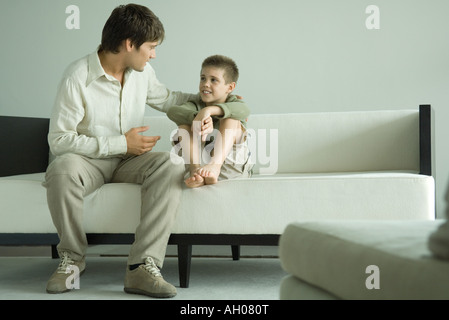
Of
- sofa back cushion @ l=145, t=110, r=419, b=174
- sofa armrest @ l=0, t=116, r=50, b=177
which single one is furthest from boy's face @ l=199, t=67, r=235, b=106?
sofa armrest @ l=0, t=116, r=50, b=177

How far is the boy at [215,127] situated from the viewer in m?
2.03

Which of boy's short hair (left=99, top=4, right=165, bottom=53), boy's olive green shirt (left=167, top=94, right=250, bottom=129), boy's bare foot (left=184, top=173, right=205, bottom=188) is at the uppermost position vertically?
boy's short hair (left=99, top=4, right=165, bottom=53)

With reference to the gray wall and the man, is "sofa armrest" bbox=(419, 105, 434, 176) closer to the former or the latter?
the gray wall

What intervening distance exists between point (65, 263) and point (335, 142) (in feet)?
4.34

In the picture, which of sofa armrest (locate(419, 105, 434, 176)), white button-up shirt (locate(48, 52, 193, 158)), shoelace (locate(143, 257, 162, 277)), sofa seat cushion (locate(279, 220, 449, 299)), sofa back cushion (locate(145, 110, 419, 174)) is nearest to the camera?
sofa seat cushion (locate(279, 220, 449, 299))

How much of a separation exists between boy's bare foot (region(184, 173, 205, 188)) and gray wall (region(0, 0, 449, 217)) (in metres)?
1.38

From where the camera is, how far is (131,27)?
84.0 inches

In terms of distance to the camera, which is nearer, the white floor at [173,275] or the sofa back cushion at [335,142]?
the white floor at [173,275]

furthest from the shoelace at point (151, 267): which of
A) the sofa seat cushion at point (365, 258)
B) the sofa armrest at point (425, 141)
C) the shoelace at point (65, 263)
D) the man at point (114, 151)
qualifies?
the sofa armrest at point (425, 141)

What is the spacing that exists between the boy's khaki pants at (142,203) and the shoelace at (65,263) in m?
0.02

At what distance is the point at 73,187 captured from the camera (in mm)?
1979

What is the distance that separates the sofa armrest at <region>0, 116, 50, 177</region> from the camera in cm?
265

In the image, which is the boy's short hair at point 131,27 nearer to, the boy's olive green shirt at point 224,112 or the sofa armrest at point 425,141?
the boy's olive green shirt at point 224,112
